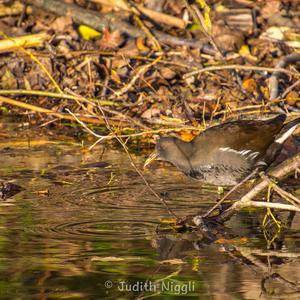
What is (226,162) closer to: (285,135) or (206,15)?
(285,135)

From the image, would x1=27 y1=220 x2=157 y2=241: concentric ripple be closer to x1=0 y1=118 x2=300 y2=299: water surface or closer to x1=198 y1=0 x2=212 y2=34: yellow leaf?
x1=0 y1=118 x2=300 y2=299: water surface

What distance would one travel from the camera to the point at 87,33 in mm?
12305

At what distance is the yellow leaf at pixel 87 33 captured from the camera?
12.2 meters

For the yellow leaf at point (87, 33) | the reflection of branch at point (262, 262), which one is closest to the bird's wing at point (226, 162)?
the reflection of branch at point (262, 262)

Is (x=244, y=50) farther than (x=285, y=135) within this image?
Yes

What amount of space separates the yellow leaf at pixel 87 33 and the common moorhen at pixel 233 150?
4476 millimetres

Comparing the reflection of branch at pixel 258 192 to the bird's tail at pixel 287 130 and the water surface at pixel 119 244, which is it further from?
the bird's tail at pixel 287 130

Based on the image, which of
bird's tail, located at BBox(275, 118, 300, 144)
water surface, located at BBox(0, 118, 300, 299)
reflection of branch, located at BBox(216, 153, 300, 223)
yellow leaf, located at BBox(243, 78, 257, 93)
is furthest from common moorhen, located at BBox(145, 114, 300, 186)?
yellow leaf, located at BBox(243, 78, 257, 93)

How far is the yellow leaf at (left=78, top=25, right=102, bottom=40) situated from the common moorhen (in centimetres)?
448

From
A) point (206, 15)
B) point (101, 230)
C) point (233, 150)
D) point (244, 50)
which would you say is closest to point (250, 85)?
point (244, 50)

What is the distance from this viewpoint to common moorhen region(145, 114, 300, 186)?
26.0ft

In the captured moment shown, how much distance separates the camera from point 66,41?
464 inches

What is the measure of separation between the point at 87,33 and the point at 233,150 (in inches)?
190

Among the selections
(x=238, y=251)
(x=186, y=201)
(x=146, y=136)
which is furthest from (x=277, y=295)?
(x=146, y=136)
